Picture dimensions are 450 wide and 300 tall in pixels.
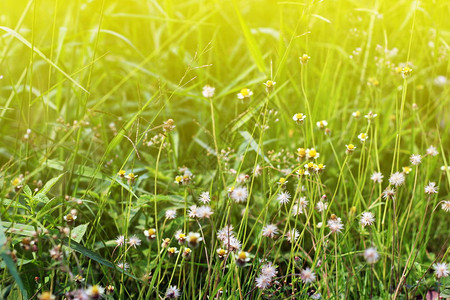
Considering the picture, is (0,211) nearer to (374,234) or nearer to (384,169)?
(374,234)

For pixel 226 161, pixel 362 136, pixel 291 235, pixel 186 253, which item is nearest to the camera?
pixel 186 253

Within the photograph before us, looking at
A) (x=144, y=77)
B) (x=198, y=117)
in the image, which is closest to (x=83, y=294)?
(x=198, y=117)

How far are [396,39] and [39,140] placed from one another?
157 centimetres

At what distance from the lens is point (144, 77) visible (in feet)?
7.36

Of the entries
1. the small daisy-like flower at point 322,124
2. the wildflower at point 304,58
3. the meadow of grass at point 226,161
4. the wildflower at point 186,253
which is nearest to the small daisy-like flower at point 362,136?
the meadow of grass at point 226,161

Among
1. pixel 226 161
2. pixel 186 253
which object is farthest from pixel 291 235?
pixel 226 161

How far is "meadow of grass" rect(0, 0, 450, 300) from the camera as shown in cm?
107

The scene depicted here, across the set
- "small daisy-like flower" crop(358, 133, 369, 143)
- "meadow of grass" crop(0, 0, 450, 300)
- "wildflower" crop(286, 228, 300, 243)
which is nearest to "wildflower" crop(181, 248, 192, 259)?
"meadow of grass" crop(0, 0, 450, 300)

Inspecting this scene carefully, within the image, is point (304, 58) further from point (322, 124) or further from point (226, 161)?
point (226, 161)

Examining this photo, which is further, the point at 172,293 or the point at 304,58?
the point at 304,58

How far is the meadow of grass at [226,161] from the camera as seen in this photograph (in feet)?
3.50

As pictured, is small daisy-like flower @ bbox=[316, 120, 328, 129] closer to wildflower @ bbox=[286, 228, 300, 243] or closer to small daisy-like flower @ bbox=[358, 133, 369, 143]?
small daisy-like flower @ bbox=[358, 133, 369, 143]

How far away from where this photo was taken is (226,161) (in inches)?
58.2

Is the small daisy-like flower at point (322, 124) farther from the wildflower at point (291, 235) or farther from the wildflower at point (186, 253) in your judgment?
the wildflower at point (186, 253)
